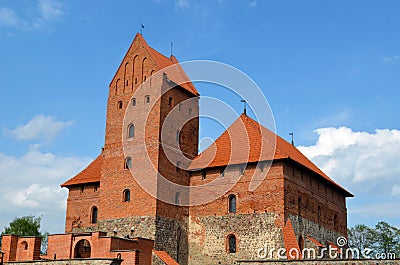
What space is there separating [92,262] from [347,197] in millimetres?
22169

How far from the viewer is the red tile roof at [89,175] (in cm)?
3677

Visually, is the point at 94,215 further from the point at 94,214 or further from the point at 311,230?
the point at 311,230

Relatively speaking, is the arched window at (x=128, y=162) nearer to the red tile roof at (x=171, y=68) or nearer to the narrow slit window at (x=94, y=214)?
the narrow slit window at (x=94, y=214)

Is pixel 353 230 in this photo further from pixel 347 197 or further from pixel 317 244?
pixel 317 244

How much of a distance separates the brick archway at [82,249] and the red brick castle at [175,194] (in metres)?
0.06

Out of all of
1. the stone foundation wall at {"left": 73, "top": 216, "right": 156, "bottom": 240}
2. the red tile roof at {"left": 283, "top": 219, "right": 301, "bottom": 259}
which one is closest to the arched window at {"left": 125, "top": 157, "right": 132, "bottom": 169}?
the stone foundation wall at {"left": 73, "top": 216, "right": 156, "bottom": 240}

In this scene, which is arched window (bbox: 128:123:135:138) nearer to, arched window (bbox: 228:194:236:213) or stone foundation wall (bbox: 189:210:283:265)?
stone foundation wall (bbox: 189:210:283:265)

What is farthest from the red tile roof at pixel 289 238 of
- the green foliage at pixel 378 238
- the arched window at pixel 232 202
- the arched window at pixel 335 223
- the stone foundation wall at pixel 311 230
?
the green foliage at pixel 378 238

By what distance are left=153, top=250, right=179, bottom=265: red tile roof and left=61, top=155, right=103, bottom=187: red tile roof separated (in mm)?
7661

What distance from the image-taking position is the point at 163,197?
107 ft

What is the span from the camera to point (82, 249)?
100 ft

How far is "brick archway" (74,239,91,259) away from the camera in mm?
29494

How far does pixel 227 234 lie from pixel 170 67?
11.5m

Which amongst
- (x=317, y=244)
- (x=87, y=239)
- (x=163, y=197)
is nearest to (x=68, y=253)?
(x=87, y=239)
